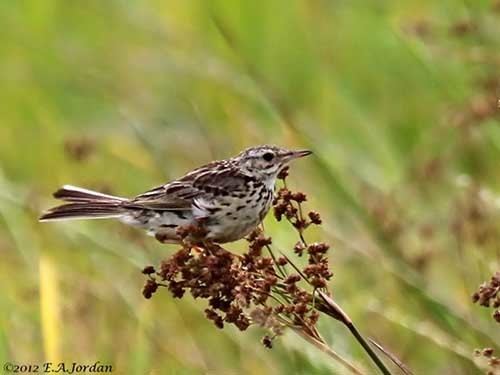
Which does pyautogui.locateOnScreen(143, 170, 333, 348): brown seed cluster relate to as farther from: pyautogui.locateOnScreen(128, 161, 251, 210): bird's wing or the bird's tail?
the bird's tail

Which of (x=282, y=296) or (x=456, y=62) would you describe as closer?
(x=282, y=296)

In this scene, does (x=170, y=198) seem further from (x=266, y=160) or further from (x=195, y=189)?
(x=266, y=160)

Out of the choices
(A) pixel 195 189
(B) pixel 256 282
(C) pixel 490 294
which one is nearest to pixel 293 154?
(A) pixel 195 189

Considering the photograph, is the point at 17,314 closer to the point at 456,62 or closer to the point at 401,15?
the point at 456,62

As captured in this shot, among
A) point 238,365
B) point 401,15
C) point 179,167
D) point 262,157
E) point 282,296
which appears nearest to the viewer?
point 282,296

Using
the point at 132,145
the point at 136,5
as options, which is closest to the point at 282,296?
the point at 132,145
